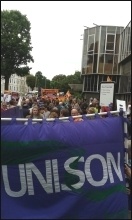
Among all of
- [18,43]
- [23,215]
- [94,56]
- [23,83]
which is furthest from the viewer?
[23,83]

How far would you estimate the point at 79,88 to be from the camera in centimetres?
6225

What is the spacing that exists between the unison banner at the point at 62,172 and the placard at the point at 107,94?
782 centimetres

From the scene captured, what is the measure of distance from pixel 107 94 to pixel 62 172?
8.40 metres

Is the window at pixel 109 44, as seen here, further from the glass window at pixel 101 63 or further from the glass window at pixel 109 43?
the glass window at pixel 101 63

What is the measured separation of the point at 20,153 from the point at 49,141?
372 mm

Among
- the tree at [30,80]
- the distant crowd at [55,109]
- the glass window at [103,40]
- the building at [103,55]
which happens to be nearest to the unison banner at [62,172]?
the distant crowd at [55,109]

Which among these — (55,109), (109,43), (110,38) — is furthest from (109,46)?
(55,109)

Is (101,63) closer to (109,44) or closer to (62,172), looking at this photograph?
(109,44)

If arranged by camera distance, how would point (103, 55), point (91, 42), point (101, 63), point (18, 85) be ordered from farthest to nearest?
point (18, 85)
point (91, 42)
point (103, 55)
point (101, 63)

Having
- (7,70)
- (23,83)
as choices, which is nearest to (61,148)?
(7,70)

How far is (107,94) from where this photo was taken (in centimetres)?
1312

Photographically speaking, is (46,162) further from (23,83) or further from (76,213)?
(23,83)

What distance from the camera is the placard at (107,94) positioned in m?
13.0

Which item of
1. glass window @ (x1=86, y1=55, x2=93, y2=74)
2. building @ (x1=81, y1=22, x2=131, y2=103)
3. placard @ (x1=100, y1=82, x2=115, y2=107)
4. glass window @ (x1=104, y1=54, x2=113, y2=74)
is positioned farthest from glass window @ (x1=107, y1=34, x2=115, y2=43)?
placard @ (x1=100, y1=82, x2=115, y2=107)
